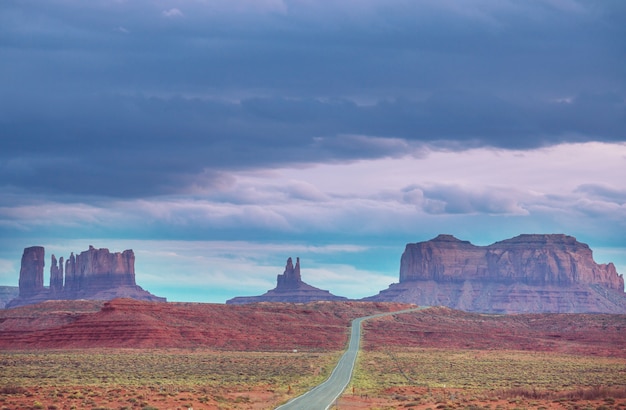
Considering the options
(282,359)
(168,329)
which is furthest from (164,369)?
(168,329)

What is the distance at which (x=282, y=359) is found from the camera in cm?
11269

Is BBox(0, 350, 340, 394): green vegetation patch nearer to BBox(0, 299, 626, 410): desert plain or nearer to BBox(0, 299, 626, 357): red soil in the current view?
BBox(0, 299, 626, 410): desert plain

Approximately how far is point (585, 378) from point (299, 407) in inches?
1522

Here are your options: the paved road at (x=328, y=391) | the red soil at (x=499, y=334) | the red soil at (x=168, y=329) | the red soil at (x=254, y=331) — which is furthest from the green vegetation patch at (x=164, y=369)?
the red soil at (x=499, y=334)

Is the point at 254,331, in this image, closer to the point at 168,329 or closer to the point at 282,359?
the point at 168,329

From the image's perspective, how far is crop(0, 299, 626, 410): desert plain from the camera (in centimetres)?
6309

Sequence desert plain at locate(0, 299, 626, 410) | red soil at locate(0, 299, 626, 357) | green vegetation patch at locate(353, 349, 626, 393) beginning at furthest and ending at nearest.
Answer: red soil at locate(0, 299, 626, 357) < green vegetation patch at locate(353, 349, 626, 393) < desert plain at locate(0, 299, 626, 410)

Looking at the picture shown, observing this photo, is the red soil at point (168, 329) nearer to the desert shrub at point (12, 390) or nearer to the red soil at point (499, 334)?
the red soil at point (499, 334)

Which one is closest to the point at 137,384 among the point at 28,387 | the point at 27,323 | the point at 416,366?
the point at 28,387

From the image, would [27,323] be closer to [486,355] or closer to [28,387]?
[486,355]

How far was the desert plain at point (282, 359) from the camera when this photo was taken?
207 feet

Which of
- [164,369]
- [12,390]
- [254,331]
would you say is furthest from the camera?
[254,331]

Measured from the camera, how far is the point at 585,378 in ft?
286

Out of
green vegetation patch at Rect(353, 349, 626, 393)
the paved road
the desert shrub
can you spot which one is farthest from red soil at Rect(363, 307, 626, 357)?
the desert shrub
